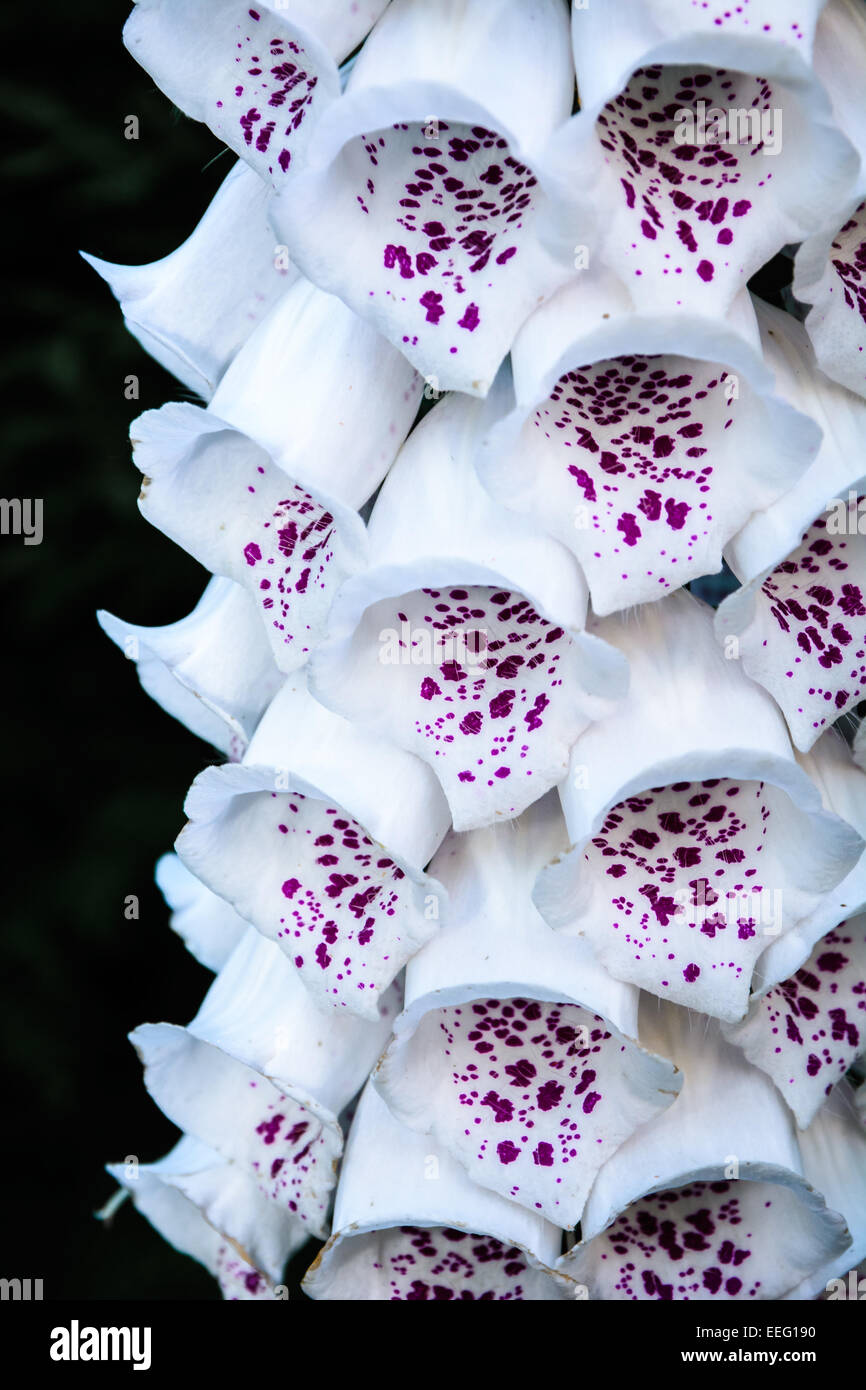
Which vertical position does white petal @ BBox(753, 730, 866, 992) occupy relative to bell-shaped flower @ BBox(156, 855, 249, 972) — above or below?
above

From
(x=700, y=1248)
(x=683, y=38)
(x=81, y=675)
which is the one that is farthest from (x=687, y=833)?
(x=81, y=675)

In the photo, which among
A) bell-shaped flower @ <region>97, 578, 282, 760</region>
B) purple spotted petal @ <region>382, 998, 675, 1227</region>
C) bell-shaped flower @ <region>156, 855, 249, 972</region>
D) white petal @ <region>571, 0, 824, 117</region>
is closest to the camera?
white petal @ <region>571, 0, 824, 117</region>

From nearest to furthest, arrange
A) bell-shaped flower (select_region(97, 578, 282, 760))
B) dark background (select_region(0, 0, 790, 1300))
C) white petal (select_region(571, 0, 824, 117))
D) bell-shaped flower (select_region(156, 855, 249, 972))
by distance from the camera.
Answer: white petal (select_region(571, 0, 824, 117)) → bell-shaped flower (select_region(97, 578, 282, 760)) → bell-shaped flower (select_region(156, 855, 249, 972)) → dark background (select_region(0, 0, 790, 1300))

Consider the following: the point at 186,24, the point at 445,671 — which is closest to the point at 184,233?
the point at 186,24

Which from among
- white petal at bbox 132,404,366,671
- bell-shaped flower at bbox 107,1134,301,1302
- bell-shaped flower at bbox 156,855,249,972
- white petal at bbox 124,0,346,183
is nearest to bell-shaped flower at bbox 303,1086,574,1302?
bell-shaped flower at bbox 107,1134,301,1302

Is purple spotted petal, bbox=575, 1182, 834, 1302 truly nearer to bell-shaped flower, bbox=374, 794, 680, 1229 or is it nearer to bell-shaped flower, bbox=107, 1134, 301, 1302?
bell-shaped flower, bbox=374, 794, 680, 1229

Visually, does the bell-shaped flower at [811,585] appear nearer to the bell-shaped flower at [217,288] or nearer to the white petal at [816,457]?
the white petal at [816,457]

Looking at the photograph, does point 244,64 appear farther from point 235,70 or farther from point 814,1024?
point 814,1024
